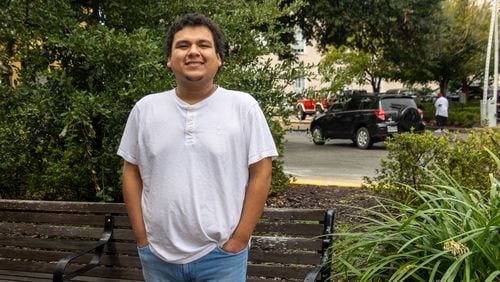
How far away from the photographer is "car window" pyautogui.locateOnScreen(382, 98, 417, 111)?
57.1 feet

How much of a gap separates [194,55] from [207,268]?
2.78ft

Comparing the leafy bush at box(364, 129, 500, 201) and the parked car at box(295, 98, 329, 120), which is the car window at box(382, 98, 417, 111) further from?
the leafy bush at box(364, 129, 500, 201)

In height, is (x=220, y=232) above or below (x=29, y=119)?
below

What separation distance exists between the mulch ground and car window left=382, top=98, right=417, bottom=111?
953 centimetres

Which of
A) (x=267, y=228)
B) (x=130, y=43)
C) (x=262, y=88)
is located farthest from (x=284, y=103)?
(x=267, y=228)

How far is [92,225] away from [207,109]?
1951mm

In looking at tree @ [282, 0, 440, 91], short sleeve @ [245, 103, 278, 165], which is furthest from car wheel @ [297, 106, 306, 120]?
tree @ [282, 0, 440, 91]

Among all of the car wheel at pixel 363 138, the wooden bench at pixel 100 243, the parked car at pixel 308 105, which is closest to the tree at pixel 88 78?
the parked car at pixel 308 105

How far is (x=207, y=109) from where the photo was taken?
2340 mm

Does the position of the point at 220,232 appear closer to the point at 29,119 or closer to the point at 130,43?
the point at 130,43

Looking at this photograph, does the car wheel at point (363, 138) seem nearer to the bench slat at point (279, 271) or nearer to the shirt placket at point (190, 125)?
the bench slat at point (279, 271)

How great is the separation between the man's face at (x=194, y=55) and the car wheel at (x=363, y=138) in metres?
15.5

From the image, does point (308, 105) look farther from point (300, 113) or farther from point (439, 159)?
point (439, 159)

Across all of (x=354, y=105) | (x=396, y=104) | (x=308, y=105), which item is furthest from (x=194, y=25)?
(x=354, y=105)
